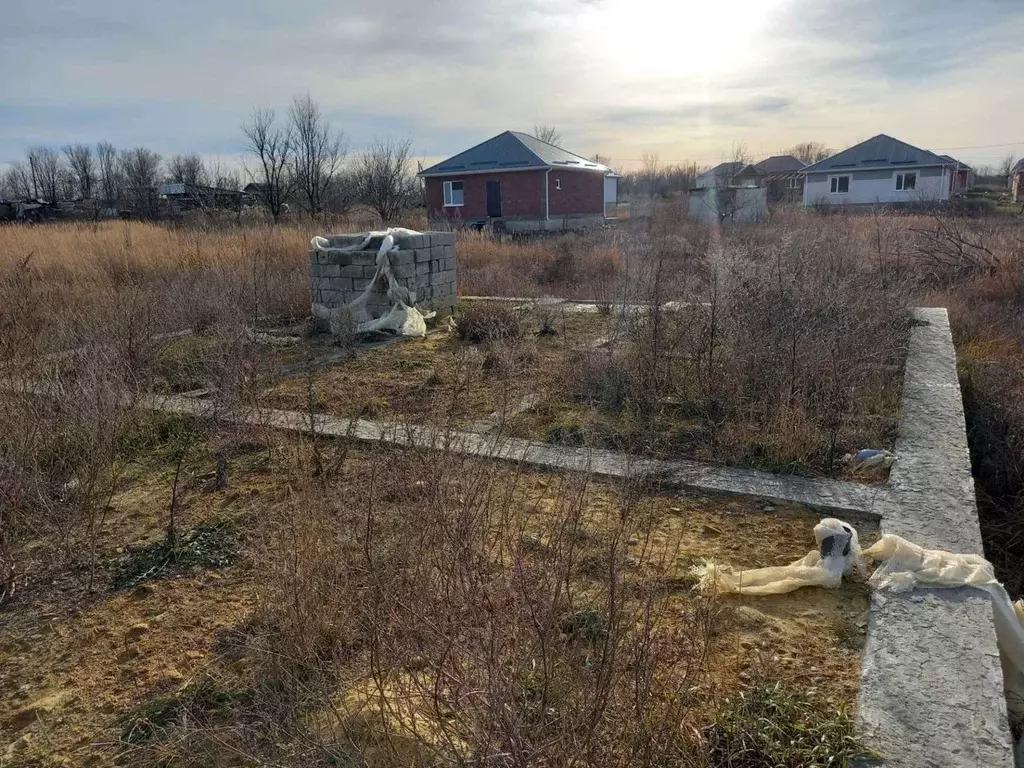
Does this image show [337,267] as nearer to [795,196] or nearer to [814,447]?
[814,447]

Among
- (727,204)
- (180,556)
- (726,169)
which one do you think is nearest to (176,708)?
(180,556)

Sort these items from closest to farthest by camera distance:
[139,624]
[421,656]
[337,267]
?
[421,656] → [139,624] → [337,267]

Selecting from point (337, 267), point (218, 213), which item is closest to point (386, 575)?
point (337, 267)

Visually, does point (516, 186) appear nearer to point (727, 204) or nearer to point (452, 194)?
point (452, 194)

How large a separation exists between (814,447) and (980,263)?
10172 millimetres

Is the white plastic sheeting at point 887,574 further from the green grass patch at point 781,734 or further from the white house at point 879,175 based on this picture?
the white house at point 879,175

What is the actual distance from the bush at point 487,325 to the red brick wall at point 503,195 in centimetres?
2051

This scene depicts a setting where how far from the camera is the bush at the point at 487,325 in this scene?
8414 millimetres

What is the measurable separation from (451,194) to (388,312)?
77.3ft

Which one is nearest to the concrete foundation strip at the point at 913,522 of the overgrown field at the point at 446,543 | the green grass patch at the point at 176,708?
the overgrown field at the point at 446,543

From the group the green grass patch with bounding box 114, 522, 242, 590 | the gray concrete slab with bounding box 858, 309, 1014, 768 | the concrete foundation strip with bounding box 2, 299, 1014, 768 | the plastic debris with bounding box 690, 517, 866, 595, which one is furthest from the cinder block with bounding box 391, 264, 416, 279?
the plastic debris with bounding box 690, 517, 866, 595

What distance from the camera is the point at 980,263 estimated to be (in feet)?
40.3

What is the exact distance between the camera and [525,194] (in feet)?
98.0

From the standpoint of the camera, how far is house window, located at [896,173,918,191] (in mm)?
37406
